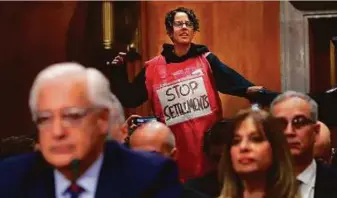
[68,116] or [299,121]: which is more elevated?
[68,116]

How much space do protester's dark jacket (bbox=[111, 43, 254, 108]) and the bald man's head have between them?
1.23m

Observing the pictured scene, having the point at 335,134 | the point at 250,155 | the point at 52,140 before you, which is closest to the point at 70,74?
the point at 52,140

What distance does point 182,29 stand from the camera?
437cm

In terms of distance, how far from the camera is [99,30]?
17.7ft

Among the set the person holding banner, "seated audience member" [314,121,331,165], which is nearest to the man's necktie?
"seated audience member" [314,121,331,165]

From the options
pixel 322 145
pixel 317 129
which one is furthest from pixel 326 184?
pixel 322 145

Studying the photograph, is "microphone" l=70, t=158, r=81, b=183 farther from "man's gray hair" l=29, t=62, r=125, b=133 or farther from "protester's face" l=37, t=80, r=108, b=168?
"man's gray hair" l=29, t=62, r=125, b=133

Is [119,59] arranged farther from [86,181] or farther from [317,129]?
[86,181]

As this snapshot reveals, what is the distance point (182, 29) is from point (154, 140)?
4.51 feet

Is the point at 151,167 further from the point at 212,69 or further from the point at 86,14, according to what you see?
the point at 86,14

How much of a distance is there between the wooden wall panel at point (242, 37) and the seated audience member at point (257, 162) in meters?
2.93

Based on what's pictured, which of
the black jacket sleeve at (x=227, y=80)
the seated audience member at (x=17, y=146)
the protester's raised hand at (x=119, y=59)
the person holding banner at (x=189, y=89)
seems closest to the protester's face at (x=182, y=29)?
the person holding banner at (x=189, y=89)

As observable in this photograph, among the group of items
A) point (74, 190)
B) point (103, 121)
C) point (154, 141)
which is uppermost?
point (103, 121)

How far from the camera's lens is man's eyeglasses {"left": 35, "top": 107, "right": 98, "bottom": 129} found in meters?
1.80
